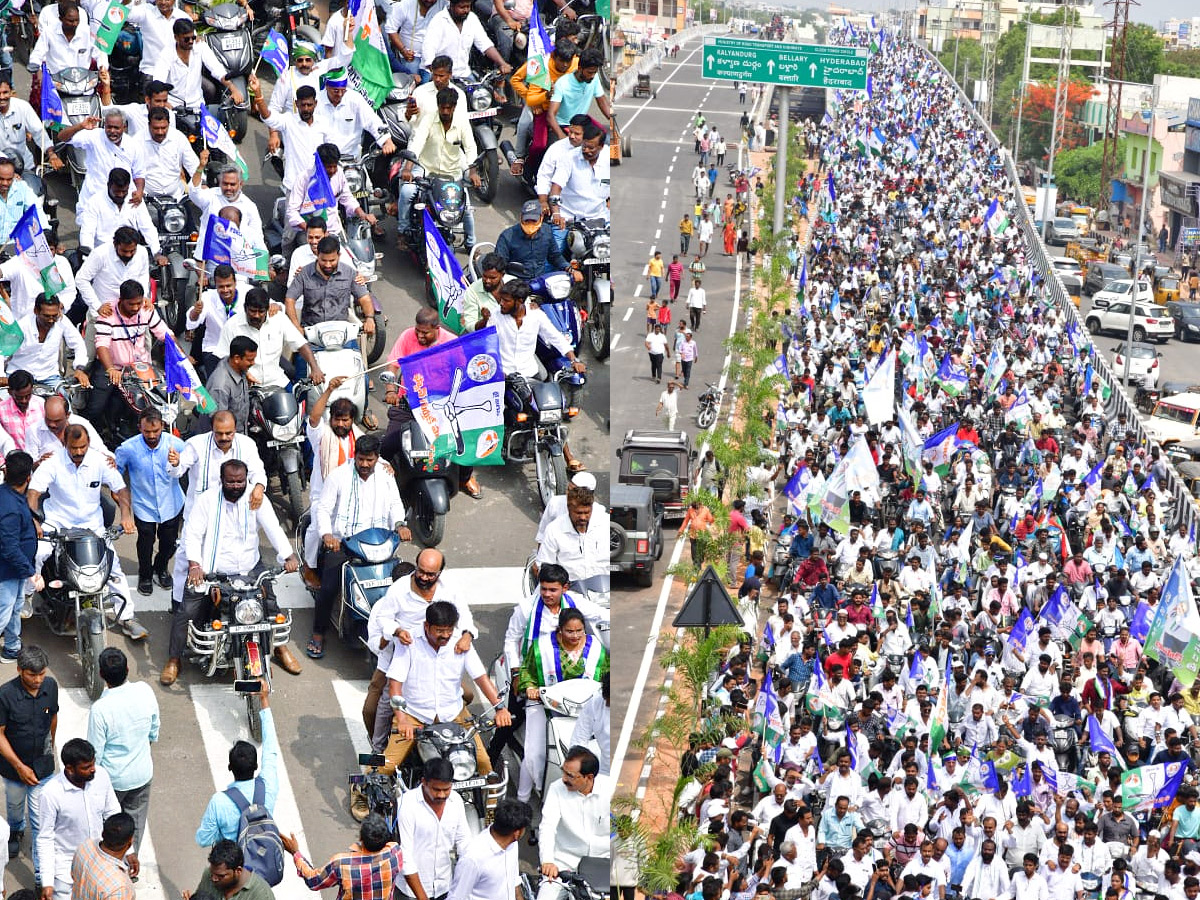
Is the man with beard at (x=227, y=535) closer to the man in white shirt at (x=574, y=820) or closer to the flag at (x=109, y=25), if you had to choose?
the man in white shirt at (x=574, y=820)

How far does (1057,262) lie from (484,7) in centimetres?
3860

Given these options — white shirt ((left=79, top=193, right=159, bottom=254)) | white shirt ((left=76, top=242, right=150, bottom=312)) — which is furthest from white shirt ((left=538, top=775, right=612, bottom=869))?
white shirt ((left=79, top=193, right=159, bottom=254))

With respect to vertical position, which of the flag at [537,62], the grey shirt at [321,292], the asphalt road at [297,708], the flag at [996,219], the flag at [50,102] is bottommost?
the flag at [996,219]

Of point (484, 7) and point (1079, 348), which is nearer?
point (484, 7)

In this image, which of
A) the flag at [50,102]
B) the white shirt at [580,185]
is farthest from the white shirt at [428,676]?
the flag at [50,102]

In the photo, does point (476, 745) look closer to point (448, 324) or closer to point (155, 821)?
point (155, 821)

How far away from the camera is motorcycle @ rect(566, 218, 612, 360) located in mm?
14633

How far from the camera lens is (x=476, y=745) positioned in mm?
9977

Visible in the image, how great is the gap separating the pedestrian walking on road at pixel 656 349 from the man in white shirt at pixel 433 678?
72.5 feet

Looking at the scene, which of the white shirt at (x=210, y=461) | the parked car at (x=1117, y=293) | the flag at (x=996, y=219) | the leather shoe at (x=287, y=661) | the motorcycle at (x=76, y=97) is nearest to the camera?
the white shirt at (x=210, y=461)

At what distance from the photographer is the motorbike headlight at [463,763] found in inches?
377

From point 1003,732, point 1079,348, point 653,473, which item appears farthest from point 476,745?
point 1079,348

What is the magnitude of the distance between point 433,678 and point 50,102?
857 cm

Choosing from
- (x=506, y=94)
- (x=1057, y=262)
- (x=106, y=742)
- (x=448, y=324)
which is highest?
(x=506, y=94)
